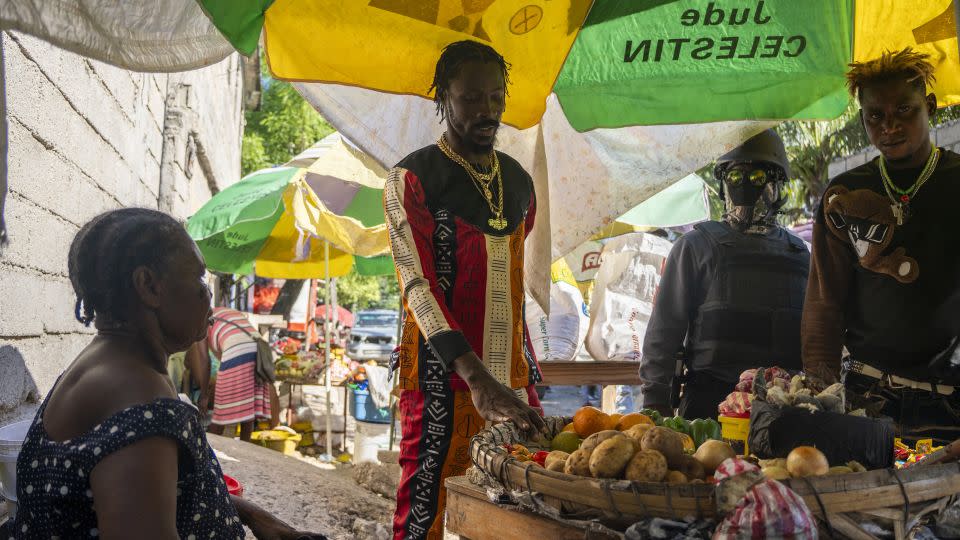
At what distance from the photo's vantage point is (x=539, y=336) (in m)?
8.35

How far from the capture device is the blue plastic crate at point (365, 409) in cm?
1384

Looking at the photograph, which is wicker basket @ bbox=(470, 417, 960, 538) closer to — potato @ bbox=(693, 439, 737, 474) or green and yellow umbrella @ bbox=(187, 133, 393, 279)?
potato @ bbox=(693, 439, 737, 474)

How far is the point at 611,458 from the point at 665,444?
15cm

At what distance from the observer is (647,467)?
1.57 meters

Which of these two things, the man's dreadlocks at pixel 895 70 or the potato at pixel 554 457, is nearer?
the potato at pixel 554 457

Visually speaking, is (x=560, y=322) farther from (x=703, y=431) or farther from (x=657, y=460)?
(x=657, y=460)

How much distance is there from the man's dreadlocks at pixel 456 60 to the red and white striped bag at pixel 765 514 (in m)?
1.75

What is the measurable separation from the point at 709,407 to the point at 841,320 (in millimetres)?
782

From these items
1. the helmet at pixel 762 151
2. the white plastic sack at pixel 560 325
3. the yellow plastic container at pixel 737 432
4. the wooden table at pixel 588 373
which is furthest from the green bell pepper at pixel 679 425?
the white plastic sack at pixel 560 325

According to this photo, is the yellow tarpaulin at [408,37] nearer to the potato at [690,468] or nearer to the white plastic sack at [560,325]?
the potato at [690,468]

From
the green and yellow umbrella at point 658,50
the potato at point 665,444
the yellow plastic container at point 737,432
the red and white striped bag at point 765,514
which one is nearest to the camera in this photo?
the red and white striped bag at point 765,514

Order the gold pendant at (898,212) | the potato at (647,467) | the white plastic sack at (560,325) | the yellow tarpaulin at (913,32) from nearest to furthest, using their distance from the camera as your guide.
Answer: the potato at (647,467) → the gold pendant at (898,212) → the yellow tarpaulin at (913,32) → the white plastic sack at (560,325)

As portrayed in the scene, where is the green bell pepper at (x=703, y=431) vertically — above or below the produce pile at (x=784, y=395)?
below

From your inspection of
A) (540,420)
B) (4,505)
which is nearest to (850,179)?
(540,420)
